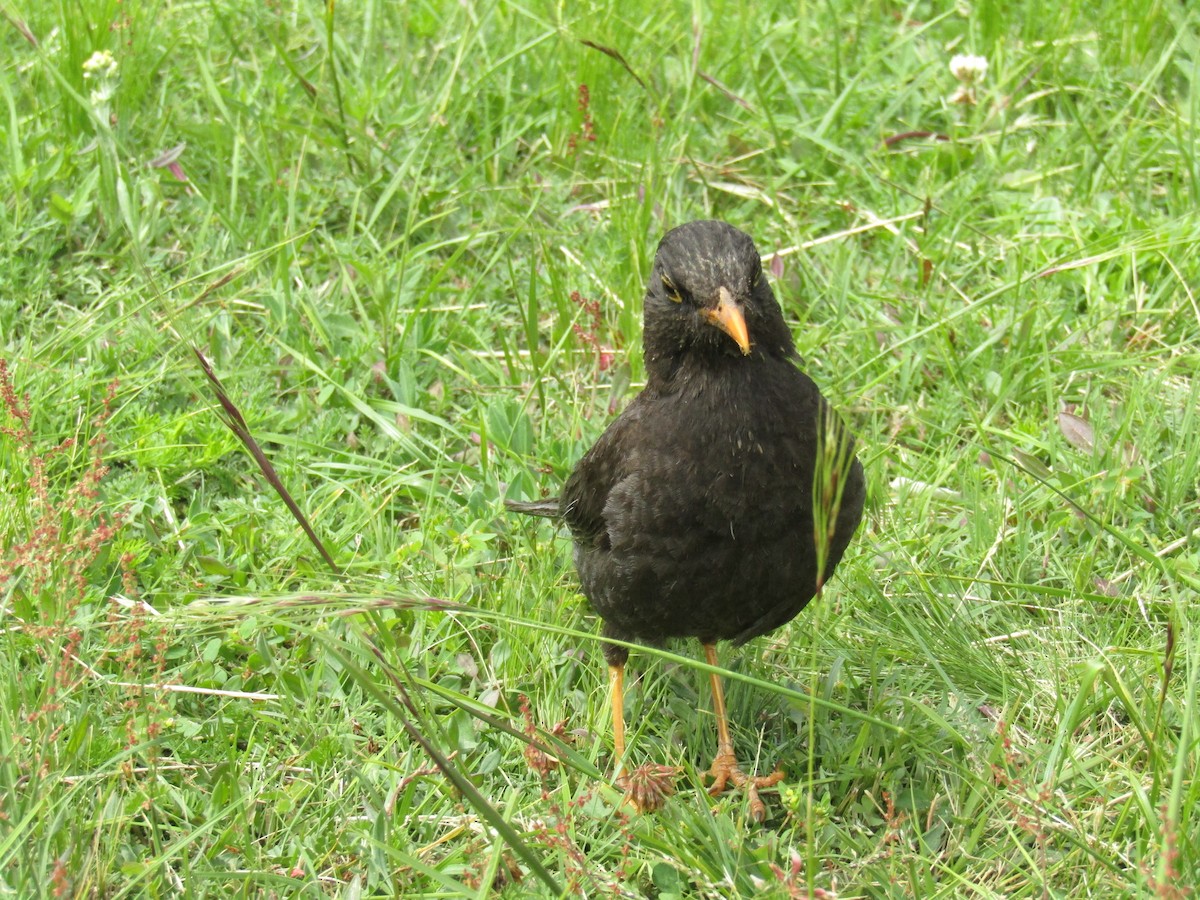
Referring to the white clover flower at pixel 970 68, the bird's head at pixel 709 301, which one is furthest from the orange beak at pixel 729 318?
the white clover flower at pixel 970 68

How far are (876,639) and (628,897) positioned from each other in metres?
1.24

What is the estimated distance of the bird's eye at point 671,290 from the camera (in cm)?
388

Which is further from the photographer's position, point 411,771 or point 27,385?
point 27,385

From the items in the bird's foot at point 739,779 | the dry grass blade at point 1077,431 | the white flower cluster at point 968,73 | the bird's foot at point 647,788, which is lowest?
the bird's foot at point 739,779

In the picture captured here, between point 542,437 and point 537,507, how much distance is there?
2.00ft

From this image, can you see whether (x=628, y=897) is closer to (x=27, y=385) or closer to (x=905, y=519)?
(x=905, y=519)

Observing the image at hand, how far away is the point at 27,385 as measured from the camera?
496 centimetres

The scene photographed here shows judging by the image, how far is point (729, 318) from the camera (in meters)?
3.65

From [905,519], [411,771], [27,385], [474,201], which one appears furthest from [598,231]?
[411,771]

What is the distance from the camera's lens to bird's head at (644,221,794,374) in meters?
3.74

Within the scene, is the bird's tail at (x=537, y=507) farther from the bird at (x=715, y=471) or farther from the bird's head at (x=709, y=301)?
the bird's head at (x=709, y=301)

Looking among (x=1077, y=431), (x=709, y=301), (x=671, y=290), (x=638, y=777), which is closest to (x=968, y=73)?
(x=1077, y=431)

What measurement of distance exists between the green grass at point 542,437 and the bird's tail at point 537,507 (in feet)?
0.52

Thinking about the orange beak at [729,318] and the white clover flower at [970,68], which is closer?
the orange beak at [729,318]
